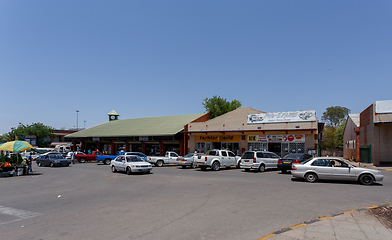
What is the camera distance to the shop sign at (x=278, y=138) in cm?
2971

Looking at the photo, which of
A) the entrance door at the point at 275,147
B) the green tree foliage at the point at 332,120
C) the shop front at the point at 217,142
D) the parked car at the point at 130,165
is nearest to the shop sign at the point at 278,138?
the entrance door at the point at 275,147

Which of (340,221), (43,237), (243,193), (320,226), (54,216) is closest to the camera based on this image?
(43,237)

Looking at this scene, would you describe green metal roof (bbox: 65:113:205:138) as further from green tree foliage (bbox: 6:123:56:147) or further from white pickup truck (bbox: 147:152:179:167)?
green tree foliage (bbox: 6:123:56:147)

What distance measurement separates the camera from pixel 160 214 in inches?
327

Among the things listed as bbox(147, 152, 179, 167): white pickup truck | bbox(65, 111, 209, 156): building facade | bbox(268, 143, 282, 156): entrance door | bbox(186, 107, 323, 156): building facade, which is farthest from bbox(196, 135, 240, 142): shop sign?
bbox(147, 152, 179, 167): white pickup truck

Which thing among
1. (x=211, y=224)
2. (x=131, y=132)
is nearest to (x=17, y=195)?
(x=211, y=224)

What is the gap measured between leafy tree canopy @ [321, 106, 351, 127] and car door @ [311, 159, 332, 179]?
79.4 meters

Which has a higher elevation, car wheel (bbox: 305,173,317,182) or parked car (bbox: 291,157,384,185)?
Result: parked car (bbox: 291,157,384,185)

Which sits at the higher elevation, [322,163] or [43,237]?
[322,163]

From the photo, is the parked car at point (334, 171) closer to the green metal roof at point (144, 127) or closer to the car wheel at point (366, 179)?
the car wheel at point (366, 179)

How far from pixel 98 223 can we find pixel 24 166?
58.4ft

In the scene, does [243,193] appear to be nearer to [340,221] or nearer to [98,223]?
[340,221]

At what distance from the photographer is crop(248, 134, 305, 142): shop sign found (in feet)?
97.5

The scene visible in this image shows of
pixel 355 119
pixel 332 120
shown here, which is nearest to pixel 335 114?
pixel 332 120
